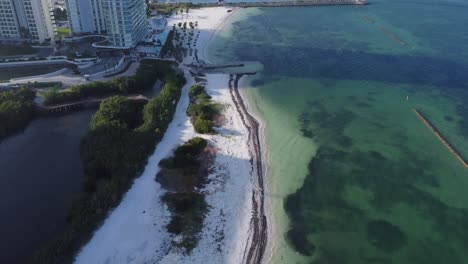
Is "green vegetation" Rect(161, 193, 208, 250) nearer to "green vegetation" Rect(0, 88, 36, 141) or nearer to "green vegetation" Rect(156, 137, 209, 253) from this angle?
"green vegetation" Rect(156, 137, 209, 253)

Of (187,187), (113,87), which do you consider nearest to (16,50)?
(113,87)

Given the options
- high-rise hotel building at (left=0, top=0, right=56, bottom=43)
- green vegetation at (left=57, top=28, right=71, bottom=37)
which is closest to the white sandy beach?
high-rise hotel building at (left=0, top=0, right=56, bottom=43)

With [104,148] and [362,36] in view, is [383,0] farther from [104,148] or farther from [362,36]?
[104,148]

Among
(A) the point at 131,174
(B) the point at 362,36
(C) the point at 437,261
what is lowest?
Answer: (C) the point at 437,261

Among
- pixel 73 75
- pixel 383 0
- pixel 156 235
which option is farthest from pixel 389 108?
pixel 383 0

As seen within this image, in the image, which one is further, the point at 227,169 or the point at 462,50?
the point at 462,50

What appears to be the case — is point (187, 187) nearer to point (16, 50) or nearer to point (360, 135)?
point (360, 135)

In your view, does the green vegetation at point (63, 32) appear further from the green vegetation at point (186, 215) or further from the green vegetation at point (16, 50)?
the green vegetation at point (186, 215)
